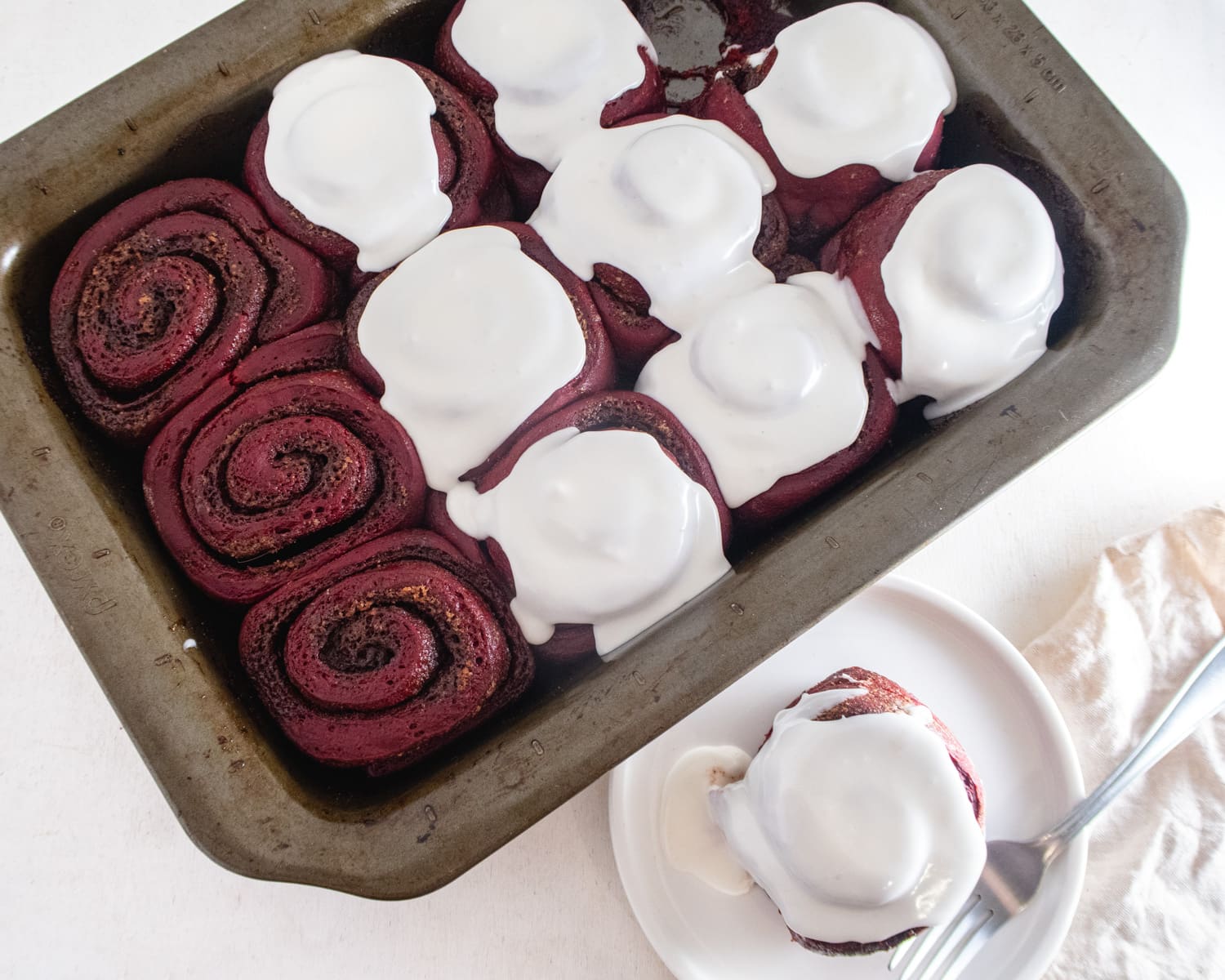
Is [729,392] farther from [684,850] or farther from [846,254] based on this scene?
[684,850]

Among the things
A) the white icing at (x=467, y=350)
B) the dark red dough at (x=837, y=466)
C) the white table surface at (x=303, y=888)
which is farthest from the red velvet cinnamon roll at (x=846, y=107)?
the white table surface at (x=303, y=888)

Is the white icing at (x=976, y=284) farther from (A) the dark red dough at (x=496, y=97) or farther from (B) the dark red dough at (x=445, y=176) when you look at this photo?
(B) the dark red dough at (x=445, y=176)

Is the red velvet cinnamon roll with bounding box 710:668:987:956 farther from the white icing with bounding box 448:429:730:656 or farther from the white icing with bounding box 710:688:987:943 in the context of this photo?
the white icing with bounding box 448:429:730:656

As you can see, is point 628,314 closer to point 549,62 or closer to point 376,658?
point 549,62

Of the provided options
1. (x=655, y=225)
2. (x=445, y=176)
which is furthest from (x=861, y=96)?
(x=445, y=176)

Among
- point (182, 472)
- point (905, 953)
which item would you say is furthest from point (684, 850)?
point (182, 472)

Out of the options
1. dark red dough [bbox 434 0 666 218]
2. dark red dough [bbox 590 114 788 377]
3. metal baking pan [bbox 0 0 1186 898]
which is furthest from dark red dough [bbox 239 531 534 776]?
dark red dough [bbox 434 0 666 218]

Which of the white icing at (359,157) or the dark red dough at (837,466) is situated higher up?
the white icing at (359,157)

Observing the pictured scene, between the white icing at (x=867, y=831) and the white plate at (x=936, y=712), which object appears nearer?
the white icing at (x=867, y=831)
